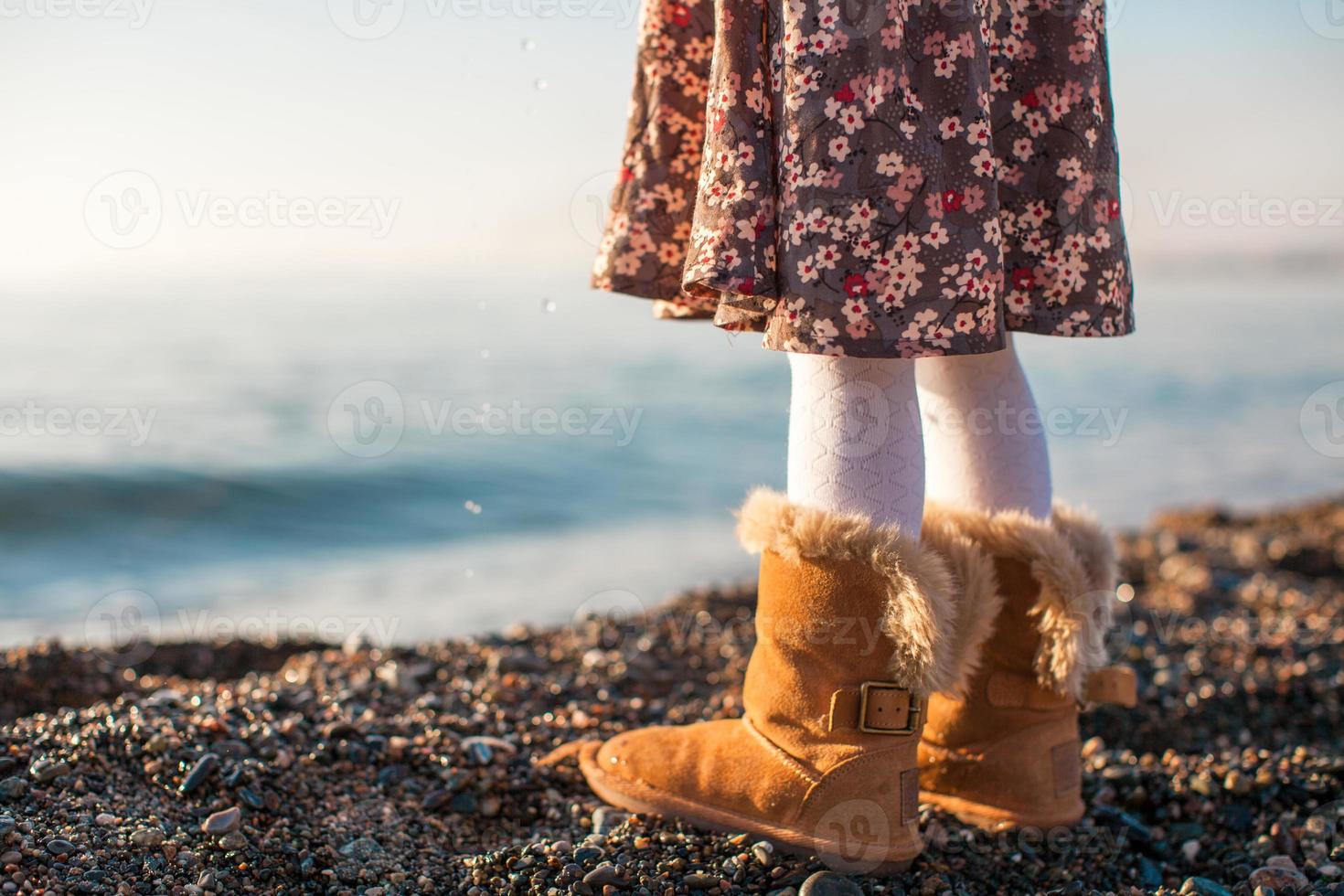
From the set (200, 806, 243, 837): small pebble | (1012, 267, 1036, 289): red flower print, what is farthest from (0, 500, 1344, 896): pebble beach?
(1012, 267, 1036, 289): red flower print

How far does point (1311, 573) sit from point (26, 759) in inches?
180

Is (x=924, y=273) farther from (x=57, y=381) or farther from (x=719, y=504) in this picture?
(x=57, y=381)

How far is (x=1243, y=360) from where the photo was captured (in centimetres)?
1320

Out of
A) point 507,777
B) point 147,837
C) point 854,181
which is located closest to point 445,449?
point 507,777

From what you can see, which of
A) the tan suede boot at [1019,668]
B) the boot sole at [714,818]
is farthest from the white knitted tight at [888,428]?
the boot sole at [714,818]

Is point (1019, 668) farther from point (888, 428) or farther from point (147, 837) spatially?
point (147, 837)

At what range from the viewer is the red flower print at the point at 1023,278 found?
64.2 inches

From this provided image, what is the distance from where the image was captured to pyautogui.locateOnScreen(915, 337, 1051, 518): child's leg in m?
1.82

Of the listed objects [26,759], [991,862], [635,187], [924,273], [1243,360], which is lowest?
[991,862]

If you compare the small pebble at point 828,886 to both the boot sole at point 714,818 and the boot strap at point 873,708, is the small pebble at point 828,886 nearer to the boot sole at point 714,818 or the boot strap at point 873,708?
the boot sole at point 714,818

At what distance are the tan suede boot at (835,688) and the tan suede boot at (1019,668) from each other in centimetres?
19

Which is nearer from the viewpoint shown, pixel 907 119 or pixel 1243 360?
pixel 907 119

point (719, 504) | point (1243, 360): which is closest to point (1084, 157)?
point (719, 504)

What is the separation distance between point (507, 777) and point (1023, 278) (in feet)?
4.21
